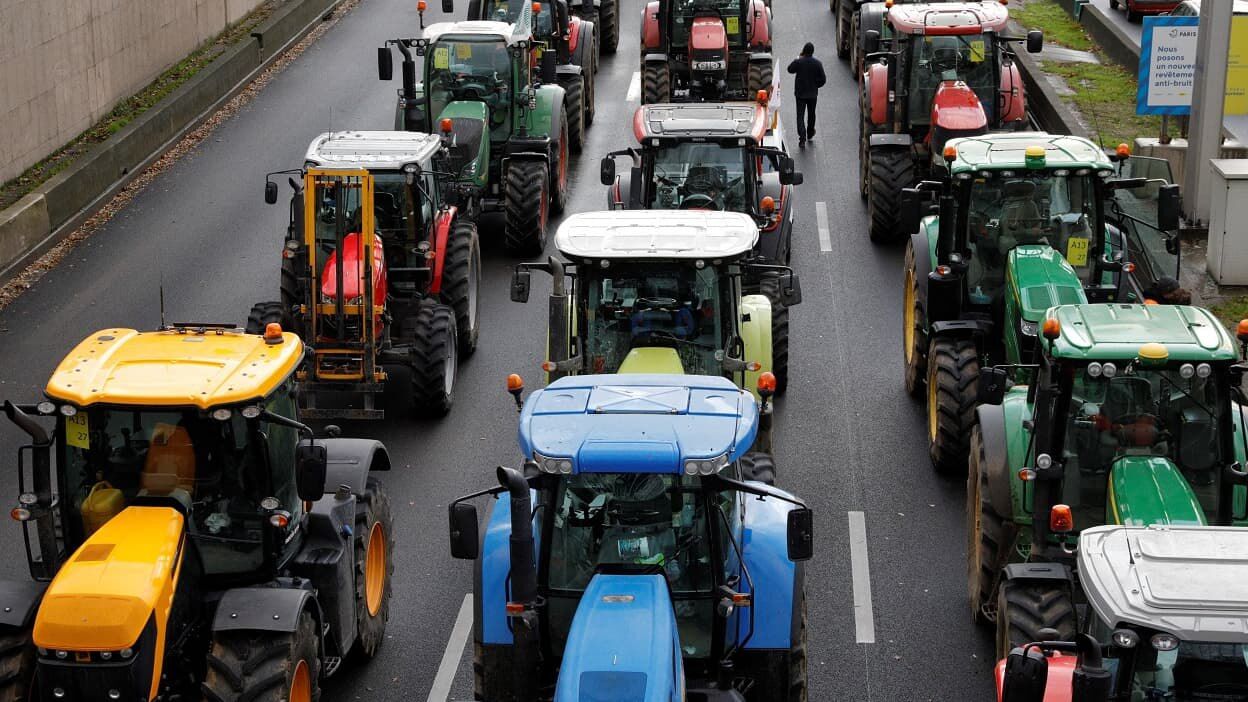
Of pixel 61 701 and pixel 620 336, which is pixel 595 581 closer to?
pixel 61 701

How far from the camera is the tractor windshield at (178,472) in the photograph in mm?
9789

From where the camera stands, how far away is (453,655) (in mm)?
12344

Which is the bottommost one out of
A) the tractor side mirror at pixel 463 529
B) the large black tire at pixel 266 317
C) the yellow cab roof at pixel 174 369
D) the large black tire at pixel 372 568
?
the large black tire at pixel 372 568

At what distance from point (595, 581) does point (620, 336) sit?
4735 mm

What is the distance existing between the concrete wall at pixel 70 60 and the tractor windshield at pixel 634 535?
52.0ft

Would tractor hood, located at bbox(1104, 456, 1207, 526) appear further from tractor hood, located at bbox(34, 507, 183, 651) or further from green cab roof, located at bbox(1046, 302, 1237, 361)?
tractor hood, located at bbox(34, 507, 183, 651)

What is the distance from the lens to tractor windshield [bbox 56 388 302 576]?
9.79 meters

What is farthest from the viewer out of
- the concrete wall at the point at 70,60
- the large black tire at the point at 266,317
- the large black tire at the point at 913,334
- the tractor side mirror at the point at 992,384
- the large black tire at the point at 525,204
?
the concrete wall at the point at 70,60

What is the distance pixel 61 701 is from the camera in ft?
29.6

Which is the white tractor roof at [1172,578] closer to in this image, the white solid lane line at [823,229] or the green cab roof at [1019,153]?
the green cab roof at [1019,153]

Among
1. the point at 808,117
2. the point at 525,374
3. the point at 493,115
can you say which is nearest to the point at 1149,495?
the point at 525,374

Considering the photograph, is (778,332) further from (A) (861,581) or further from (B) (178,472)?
(B) (178,472)

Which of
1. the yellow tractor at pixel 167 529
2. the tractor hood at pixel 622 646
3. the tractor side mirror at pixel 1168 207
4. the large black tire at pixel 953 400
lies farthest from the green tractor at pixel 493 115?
the tractor hood at pixel 622 646

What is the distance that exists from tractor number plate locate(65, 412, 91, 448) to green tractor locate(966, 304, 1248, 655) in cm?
581
